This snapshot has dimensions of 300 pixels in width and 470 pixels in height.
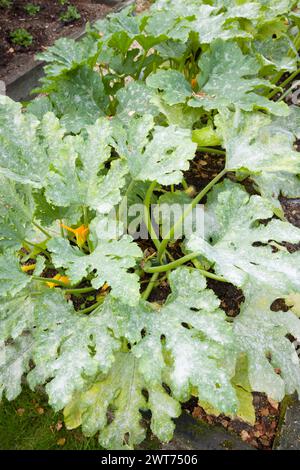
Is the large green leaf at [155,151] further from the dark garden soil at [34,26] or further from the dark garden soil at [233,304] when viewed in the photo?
the dark garden soil at [34,26]

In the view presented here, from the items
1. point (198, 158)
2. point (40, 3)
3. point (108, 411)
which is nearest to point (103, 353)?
point (108, 411)

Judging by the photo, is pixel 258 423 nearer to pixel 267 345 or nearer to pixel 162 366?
pixel 267 345

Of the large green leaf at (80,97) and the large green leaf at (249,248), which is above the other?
the large green leaf at (80,97)

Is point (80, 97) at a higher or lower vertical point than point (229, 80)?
higher

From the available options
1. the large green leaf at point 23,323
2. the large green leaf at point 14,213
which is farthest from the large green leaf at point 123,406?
the large green leaf at point 14,213

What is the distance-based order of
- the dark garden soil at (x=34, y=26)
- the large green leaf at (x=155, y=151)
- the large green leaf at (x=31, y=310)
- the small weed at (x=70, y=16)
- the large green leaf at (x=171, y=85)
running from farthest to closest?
the small weed at (x=70, y=16)
the dark garden soil at (x=34, y=26)
the large green leaf at (x=171, y=85)
the large green leaf at (x=155, y=151)
the large green leaf at (x=31, y=310)

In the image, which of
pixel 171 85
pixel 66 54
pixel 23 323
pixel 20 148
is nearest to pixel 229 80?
pixel 171 85

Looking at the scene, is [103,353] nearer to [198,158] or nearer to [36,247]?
[36,247]

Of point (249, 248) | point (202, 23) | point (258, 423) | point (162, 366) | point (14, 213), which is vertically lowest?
point (258, 423)
